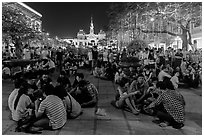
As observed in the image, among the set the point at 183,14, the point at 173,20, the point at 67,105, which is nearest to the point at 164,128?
the point at 67,105

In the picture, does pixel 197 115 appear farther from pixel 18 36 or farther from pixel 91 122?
pixel 18 36

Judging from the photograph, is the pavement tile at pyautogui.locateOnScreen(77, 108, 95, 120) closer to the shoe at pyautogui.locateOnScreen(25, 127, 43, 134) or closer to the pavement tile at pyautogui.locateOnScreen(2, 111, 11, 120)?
the shoe at pyautogui.locateOnScreen(25, 127, 43, 134)

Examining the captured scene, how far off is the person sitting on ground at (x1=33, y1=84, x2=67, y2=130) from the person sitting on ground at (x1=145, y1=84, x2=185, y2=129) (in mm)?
1947

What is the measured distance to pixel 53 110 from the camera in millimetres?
4566

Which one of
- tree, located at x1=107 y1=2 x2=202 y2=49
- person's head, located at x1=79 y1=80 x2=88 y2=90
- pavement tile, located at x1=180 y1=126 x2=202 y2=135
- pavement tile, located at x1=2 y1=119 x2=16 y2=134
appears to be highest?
tree, located at x1=107 y1=2 x2=202 y2=49

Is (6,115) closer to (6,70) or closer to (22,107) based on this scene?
(22,107)

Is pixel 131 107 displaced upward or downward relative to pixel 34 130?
upward

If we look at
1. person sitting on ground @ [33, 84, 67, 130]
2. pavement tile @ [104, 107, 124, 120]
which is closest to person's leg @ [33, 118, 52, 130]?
person sitting on ground @ [33, 84, 67, 130]

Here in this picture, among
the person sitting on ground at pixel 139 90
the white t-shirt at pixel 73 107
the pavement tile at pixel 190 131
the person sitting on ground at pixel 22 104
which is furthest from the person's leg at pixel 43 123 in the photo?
the pavement tile at pixel 190 131

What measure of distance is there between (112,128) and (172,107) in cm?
120

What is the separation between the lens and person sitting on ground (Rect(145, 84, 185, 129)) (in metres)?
4.84

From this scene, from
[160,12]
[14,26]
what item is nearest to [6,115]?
[14,26]

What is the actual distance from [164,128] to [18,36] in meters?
9.94

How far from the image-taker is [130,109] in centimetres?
609
